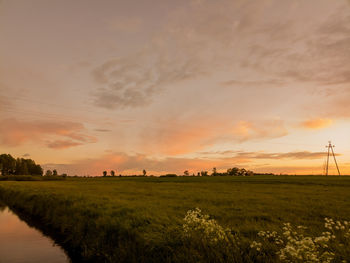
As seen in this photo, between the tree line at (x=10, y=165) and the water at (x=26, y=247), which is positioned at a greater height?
the tree line at (x=10, y=165)

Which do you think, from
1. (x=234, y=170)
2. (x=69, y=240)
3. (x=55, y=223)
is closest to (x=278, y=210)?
(x=69, y=240)

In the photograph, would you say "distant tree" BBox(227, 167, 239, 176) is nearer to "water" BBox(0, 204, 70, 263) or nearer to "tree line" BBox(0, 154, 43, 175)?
"tree line" BBox(0, 154, 43, 175)

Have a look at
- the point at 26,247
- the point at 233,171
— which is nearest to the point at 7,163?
the point at 233,171

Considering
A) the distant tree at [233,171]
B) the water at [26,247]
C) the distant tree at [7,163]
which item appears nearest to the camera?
the water at [26,247]

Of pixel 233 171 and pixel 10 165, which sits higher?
pixel 10 165

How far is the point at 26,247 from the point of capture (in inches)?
607

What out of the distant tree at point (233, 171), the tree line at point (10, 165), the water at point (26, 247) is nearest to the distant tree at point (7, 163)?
the tree line at point (10, 165)

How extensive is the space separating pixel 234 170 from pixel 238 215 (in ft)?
554

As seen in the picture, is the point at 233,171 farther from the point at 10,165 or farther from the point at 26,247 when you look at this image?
the point at 26,247

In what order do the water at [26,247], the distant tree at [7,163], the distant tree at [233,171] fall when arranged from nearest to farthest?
the water at [26,247], the distant tree at [233,171], the distant tree at [7,163]

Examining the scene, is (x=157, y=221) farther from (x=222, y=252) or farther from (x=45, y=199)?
(x=45, y=199)

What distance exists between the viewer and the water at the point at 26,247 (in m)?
13.2

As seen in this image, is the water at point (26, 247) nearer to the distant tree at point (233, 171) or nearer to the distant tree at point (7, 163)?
the distant tree at point (233, 171)

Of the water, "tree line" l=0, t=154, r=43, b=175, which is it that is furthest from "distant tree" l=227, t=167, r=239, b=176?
the water
